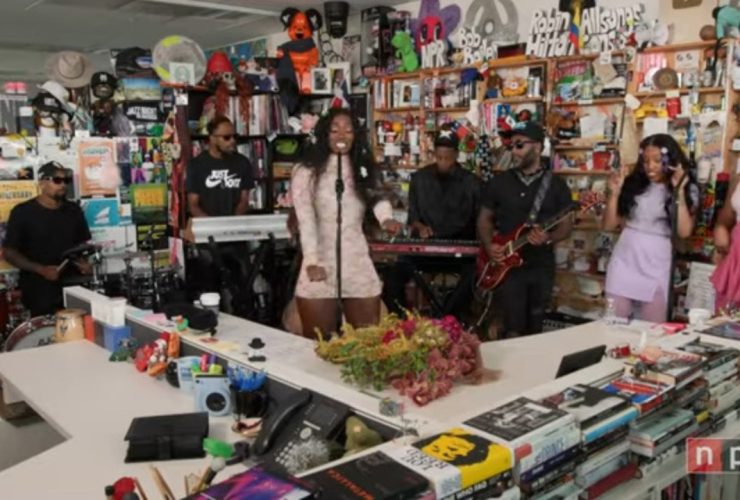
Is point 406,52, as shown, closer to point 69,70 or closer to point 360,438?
point 69,70

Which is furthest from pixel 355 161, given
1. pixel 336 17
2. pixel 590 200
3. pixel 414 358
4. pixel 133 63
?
pixel 336 17

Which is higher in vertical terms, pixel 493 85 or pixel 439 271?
pixel 493 85

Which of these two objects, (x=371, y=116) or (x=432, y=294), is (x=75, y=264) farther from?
(x=371, y=116)

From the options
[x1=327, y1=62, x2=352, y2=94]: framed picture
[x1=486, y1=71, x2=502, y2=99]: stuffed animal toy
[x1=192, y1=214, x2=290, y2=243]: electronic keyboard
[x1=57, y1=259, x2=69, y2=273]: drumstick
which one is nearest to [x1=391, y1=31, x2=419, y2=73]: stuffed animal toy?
[x1=327, y1=62, x2=352, y2=94]: framed picture

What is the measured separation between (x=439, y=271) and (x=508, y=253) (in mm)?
Result: 1016

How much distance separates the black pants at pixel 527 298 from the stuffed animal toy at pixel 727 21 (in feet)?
5.66

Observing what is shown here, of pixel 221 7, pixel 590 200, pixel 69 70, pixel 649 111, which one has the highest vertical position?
pixel 221 7

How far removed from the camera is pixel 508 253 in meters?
4.13

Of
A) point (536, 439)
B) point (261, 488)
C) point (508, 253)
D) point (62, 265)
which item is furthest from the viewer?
point (62, 265)

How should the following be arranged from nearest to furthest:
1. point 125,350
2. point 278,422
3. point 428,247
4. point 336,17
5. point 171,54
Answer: point 278,422 → point 125,350 → point 428,247 → point 171,54 → point 336,17

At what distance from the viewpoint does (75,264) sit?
4.64 m

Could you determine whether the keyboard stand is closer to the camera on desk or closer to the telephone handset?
the camera on desk

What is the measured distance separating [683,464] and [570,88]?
12.2ft

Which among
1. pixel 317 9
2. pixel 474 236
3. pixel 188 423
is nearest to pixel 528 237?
pixel 474 236
